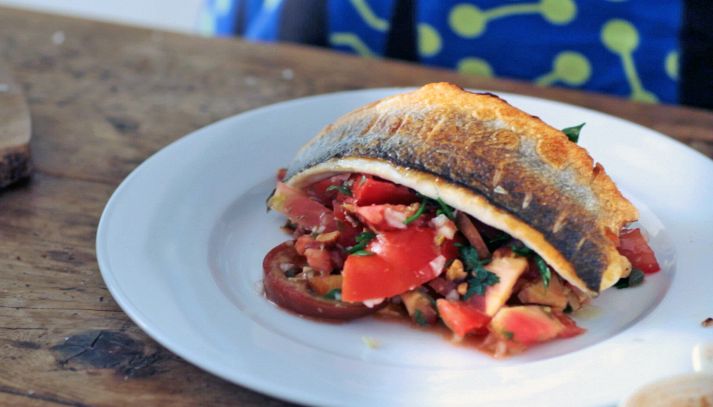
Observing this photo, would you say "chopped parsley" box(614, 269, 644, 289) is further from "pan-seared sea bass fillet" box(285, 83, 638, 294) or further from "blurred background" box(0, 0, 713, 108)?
"blurred background" box(0, 0, 713, 108)

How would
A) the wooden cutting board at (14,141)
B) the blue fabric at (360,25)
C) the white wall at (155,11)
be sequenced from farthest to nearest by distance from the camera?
the white wall at (155,11) → the blue fabric at (360,25) → the wooden cutting board at (14,141)

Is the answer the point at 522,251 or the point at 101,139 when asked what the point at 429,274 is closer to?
the point at 522,251

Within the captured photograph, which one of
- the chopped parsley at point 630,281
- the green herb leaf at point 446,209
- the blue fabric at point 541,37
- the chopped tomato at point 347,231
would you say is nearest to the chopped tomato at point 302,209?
the chopped tomato at point 347,231

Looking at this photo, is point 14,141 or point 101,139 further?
point 101,139

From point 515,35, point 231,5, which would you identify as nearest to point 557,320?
point 515,35

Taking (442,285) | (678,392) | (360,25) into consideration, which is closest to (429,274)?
(442,285)

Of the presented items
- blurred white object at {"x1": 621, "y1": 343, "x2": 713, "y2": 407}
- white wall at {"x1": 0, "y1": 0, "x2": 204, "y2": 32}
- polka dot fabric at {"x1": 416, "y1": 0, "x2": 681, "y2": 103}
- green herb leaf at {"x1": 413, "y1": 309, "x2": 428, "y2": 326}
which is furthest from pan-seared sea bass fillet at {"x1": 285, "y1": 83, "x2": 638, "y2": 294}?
white wall at {"x1": 0, "y1": 0, "x2": 204, "y2": 32}

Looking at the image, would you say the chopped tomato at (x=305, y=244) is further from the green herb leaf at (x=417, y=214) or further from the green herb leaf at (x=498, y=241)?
the green herb leaf at (x=498, y=241)
